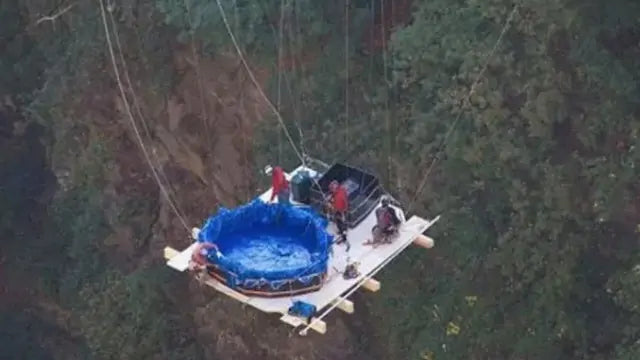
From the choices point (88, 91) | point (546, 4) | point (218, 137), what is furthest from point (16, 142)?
point (546, 4)

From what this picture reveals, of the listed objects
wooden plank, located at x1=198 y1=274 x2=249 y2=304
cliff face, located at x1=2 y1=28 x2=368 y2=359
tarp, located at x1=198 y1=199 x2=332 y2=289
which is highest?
tarp, located at x1=198 y1=199 x2=332 y2=289

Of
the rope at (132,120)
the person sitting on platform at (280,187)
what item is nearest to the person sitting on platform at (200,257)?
the person sitting on platform at (280,187)

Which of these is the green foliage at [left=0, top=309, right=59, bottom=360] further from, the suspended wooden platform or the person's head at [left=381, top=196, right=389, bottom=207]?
the person's head at [left=381, top=196, right=389, bottom=207]

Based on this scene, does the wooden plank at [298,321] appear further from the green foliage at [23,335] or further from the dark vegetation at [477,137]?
the green foliage at [23,335]

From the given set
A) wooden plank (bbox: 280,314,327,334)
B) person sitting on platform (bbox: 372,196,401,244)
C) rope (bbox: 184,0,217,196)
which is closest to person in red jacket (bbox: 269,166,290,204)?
person sitting on platform (bbox: 372,196,401,244)

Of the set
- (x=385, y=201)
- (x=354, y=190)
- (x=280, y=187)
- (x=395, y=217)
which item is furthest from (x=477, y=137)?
(x=280, y=187)

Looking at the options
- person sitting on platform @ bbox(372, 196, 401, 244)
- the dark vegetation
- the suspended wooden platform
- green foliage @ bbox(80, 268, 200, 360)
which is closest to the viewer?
the suspended wooden platform
